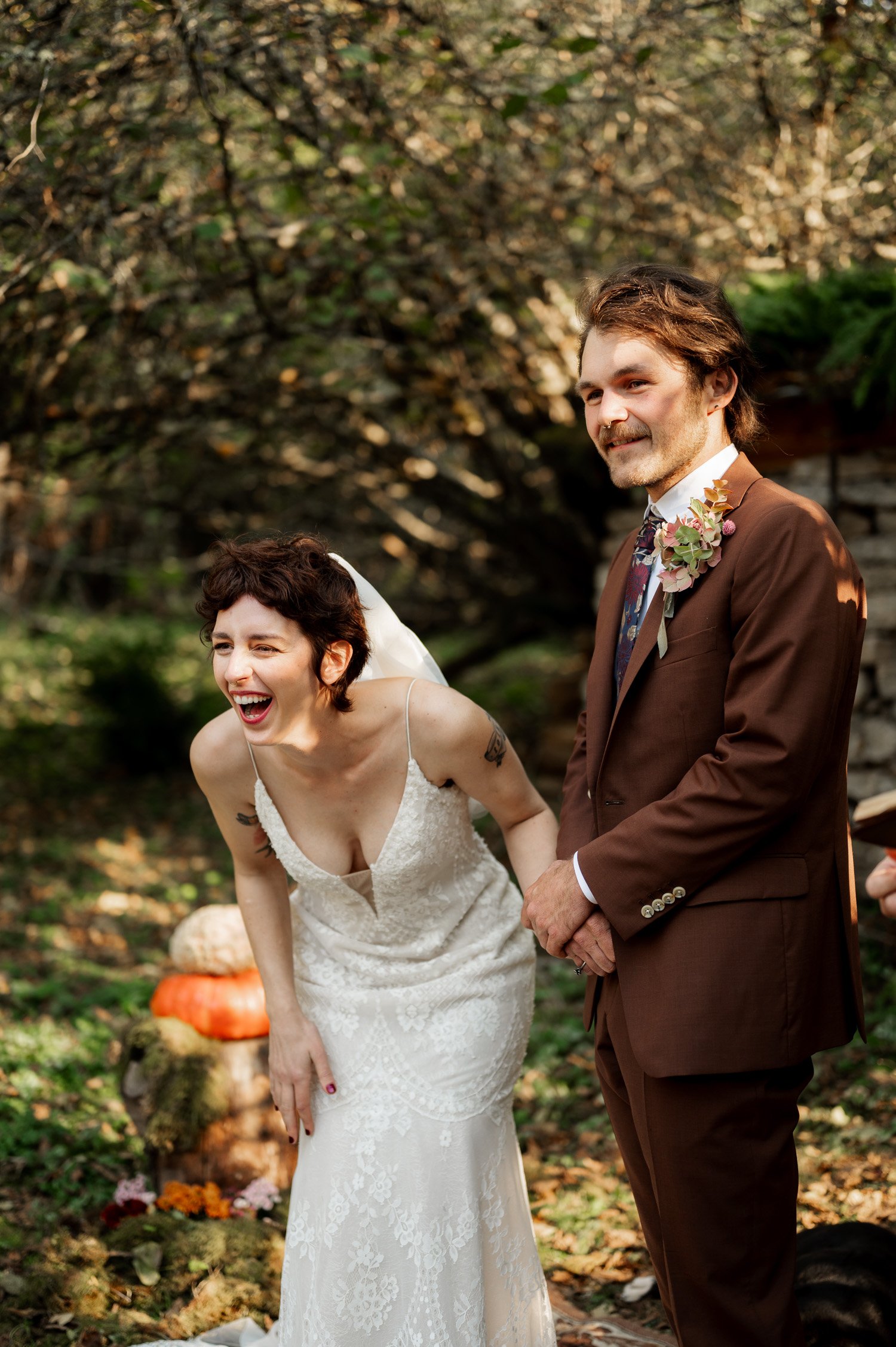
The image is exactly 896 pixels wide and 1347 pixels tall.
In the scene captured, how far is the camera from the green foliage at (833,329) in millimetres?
4422

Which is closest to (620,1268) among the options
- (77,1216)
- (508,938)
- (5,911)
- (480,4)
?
(508,938)

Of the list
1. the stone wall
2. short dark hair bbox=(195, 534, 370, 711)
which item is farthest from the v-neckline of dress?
the stone wall

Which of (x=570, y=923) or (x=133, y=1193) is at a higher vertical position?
(x=570, y=923)

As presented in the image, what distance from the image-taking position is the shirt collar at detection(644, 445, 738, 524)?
89.0 inches

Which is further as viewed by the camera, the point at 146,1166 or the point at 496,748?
the point at 146,1166

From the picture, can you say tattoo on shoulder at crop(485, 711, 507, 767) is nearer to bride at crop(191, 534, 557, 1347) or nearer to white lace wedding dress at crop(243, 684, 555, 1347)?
bride at crop(191, 534, 557, 1347)

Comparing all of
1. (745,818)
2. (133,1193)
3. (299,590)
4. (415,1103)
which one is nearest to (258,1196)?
(133,1193)

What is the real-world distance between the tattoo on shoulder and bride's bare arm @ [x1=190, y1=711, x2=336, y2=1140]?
24.4 inches

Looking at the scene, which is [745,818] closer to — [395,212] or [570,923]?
[570,923]

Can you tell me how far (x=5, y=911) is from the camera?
6301mm

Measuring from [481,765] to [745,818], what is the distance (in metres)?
0.84

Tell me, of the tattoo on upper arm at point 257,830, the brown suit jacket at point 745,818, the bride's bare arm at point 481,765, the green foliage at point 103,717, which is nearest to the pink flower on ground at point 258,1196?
the tattoo on upper arm at point 257,830

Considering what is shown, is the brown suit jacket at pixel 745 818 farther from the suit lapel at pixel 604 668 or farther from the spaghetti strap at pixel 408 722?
the spaghetti strap at pixel 408 722

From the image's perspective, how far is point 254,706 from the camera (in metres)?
2.50
